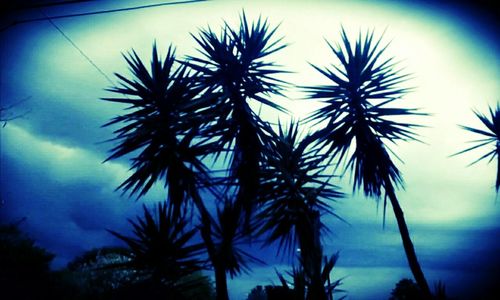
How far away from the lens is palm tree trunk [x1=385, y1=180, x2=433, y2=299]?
5.13m

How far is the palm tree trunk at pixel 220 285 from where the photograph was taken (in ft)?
16.1

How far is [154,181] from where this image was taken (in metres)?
5.84

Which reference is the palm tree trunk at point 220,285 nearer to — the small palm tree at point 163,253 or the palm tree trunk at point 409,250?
the small palm tree at point 163,253

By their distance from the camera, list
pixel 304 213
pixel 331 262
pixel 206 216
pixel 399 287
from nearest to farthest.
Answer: pixel 206 216
pixel 331 262
pixel 304 213
pixel 399 287

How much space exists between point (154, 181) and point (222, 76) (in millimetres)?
2952

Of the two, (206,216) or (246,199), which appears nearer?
(206,216)

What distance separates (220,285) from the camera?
4973 millimetres

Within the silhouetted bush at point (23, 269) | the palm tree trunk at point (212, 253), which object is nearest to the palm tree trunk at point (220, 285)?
the palm tree trunk at point (212, 253)

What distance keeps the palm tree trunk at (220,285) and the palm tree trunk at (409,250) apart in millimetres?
3487

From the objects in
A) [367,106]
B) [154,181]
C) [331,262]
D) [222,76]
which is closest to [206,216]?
[154,181]

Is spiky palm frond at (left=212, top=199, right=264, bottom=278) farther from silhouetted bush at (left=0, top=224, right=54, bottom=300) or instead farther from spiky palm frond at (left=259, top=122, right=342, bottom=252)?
silhouetted bush at (left=0, top=224, right=54, bottom=300)

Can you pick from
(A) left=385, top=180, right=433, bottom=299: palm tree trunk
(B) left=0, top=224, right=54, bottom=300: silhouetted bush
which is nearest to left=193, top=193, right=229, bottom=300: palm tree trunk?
(A) left=385, top=180, right=433, bottom=299: palm tree trunk

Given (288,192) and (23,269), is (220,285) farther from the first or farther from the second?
(23,269)

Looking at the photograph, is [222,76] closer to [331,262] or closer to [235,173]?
[235,173]
